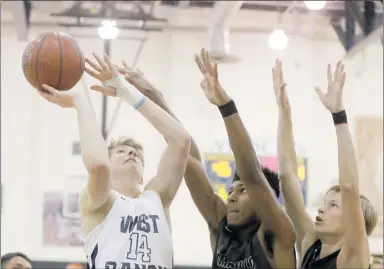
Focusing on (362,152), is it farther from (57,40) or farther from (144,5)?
(57,40)

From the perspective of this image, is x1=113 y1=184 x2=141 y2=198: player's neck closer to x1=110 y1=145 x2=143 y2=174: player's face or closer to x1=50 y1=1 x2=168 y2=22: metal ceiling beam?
x1=110 y1=145 x2=143 y2=174: player's face

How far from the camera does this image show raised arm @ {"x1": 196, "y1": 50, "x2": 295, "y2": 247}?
9.68ft

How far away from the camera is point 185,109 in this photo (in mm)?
10352

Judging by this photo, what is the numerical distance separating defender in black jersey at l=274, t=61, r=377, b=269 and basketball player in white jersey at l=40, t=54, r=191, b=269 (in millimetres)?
731

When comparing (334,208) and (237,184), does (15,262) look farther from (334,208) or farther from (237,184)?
(334,208)

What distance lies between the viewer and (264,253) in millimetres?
3021

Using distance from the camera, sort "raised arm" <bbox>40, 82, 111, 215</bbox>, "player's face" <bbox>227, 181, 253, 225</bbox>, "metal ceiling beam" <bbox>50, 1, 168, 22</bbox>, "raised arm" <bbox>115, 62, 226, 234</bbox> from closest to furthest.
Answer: "raised arm" <bbox>40, 82, 111, 215</bbox>
"player's face" <bbox>227, 181, 253, 225</bbox>
"raised arm" <bbox>115, 62, 226, 234</bbox>
"metal ceiling beam" <bbox>50, 1, 168, 22</bbox>

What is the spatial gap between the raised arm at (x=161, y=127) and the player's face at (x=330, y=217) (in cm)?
81

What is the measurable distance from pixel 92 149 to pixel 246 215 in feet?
3.65

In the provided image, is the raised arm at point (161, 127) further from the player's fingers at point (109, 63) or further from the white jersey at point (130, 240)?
the white jersey at point (130, 240)

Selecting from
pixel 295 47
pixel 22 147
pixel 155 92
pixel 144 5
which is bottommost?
pixel 155 92

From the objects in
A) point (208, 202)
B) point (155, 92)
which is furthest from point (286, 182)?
point (155, 92)

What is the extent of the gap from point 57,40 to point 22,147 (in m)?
7.54

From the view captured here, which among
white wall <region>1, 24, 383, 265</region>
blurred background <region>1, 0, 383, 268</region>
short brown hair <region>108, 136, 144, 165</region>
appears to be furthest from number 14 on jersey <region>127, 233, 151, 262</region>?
→ white wall <region>1, 24, 383, 265</region>
